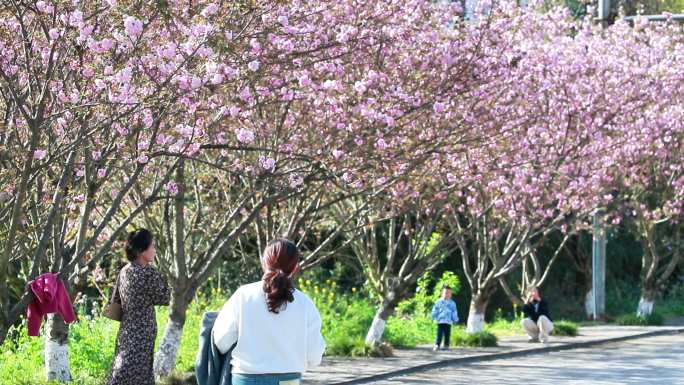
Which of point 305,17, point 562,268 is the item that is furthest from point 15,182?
point 562,268

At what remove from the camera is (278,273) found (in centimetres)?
650

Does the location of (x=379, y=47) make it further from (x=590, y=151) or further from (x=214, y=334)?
(x=214, y=334)

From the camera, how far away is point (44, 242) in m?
11.9

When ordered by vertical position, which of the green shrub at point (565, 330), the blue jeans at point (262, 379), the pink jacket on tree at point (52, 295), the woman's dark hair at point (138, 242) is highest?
the woman's dark hair at point (138, 242)

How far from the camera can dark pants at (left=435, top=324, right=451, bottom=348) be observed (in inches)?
867

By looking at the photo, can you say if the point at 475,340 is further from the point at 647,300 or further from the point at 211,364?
the point at 211,364

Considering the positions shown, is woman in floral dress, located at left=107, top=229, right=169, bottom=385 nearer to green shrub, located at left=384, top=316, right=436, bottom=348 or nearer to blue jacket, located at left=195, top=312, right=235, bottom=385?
blue jacket, located at left=195, top=312, right=235, bottom=385

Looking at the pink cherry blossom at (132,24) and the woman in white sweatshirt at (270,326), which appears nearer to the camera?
the woman in white sweatshirt at (270,326)

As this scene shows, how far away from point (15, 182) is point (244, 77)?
2261 millimetres

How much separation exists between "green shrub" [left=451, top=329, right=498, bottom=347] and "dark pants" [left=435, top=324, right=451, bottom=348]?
→ 0.51 metres

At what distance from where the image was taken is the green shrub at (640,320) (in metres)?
29.7

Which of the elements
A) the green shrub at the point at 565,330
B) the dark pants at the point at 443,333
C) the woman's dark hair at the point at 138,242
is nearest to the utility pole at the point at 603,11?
the green shrub at the point at 565,330

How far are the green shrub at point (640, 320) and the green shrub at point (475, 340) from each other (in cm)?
752

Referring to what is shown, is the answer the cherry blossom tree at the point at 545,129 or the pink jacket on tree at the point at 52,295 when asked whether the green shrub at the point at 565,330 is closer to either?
the cherry blossom tree at the point at 545,129
